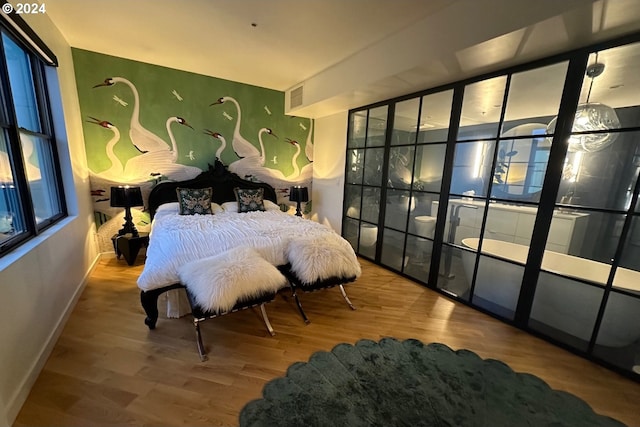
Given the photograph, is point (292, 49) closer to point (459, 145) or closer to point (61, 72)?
point (459, 145)

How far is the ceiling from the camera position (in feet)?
5.29

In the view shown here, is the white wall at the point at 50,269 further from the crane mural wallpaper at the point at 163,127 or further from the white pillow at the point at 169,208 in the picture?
the white pillow at the point at 169,208

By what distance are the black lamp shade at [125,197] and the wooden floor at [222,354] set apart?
95cm

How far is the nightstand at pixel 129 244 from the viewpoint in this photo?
10.2ft

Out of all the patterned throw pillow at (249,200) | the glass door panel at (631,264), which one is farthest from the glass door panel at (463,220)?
the patterned throw pillow at (249,200)

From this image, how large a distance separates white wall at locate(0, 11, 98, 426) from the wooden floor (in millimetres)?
112

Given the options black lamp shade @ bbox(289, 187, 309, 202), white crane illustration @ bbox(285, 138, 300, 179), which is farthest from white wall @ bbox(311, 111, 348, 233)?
black lamp shade @ bbox(289, 187, 309, 202)

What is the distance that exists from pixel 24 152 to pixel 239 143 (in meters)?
2.42

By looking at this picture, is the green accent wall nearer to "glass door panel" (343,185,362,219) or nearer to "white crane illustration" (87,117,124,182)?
"white crane illustration" (87,117,124,182)

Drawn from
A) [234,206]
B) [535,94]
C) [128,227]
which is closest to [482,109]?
[535,94]

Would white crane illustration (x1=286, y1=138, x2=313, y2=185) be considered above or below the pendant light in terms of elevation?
below

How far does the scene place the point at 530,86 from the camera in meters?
2.09

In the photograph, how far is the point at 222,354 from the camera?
180cm

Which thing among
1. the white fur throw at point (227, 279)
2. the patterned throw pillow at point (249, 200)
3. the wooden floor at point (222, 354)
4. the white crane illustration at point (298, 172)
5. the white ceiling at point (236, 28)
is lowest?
the wooden floor at point (222, 354)
